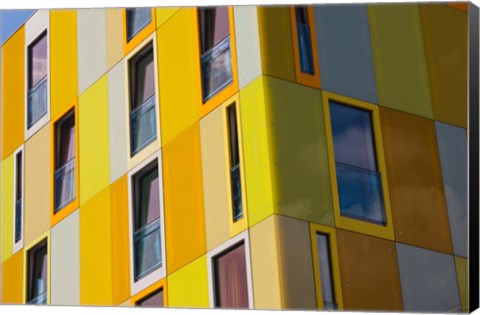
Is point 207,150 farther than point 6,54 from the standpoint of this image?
No

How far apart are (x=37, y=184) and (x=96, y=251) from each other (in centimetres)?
117

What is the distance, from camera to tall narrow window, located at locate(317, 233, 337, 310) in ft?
62.2

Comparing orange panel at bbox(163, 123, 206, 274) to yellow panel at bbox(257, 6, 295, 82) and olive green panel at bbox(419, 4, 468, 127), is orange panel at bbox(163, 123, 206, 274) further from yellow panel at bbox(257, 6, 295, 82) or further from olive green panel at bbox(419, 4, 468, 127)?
olive green panel at bbox(419, 4, 468, 127)

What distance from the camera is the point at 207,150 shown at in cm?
1977

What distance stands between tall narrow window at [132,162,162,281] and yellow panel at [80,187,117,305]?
314 mm

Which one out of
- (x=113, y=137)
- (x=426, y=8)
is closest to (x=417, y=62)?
(x=426, y=8)

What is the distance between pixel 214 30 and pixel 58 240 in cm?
277

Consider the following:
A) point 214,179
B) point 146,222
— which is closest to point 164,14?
point 214,179

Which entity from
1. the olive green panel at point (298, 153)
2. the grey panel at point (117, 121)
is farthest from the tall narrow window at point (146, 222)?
the olive green panel at point (298, 153)

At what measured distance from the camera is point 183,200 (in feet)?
65.0

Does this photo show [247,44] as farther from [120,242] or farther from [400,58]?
[120,242]

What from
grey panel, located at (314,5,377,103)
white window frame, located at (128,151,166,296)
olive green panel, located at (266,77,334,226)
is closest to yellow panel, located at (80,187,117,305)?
white window frame, located at (128,151,166,296)

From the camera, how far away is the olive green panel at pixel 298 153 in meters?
19.1

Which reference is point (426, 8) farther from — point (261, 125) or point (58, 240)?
point (58, 240)
